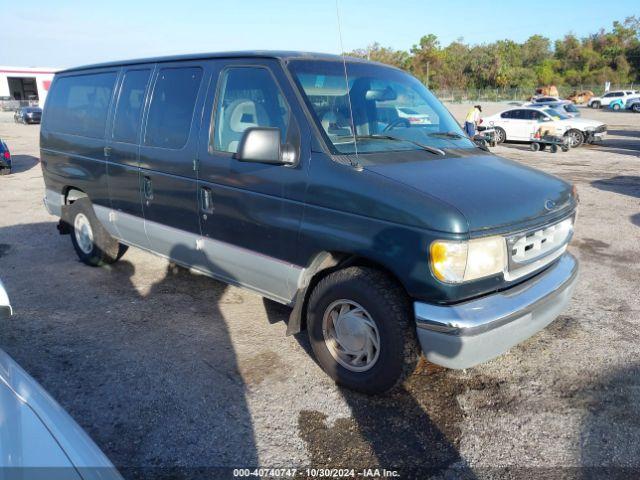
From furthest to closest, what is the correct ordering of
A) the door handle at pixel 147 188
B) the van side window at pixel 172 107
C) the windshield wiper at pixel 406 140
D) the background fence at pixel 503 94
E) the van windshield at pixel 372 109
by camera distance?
the background fence at pixel 503 94
the door handle at pixel 147 188
the van side window at pixel 172 107
the windshield wiper at pixel 406 140
the van windshield at pixel 372 109

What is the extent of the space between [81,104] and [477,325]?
472 centimetres

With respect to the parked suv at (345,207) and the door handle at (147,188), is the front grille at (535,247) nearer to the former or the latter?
the parked suv at (345,207)

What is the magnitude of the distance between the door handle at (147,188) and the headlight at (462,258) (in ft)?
8.98

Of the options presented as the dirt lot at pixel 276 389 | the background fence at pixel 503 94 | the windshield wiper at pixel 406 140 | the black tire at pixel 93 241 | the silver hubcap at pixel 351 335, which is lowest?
the dirt lot at pixel 276 389

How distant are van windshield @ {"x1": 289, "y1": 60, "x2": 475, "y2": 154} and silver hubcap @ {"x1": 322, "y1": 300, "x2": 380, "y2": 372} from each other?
3.44 ft

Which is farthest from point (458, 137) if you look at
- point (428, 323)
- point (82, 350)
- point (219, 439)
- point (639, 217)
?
point (639, 217)

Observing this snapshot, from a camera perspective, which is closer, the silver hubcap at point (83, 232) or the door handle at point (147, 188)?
the door handle at point (147, 188)

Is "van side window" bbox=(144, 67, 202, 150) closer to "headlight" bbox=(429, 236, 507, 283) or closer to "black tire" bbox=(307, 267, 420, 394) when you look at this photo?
"black tire" bbox=(307, 267, 420, 394)

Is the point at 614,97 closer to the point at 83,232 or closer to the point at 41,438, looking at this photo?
the point at 83,232

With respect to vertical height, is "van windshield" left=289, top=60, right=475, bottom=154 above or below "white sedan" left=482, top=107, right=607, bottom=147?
above

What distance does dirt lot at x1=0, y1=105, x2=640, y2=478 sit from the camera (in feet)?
9.23

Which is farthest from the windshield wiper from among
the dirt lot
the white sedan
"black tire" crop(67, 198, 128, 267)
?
the white sedan

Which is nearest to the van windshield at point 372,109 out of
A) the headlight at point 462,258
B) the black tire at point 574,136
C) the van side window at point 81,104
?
the headlight at point 462,258

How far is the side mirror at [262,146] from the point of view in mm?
3215
